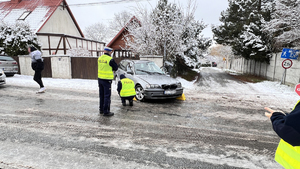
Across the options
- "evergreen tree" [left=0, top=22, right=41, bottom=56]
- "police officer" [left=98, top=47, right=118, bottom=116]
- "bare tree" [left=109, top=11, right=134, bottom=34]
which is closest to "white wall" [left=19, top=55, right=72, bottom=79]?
"evergreen tree" [left=0, top=22, right=41, bottom=56]

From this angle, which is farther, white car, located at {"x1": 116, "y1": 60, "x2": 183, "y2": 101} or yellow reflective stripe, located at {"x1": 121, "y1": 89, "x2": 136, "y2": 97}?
white car, located at {"x1": 116, "y1": 60, "x2": 183, "y2": 101}

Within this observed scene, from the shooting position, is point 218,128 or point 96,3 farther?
point 96,3

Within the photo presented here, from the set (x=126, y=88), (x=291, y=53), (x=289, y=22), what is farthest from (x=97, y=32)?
(x=126, y=88)

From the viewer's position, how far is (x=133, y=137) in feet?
11.8

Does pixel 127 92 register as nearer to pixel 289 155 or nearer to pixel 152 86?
pixel 152 86

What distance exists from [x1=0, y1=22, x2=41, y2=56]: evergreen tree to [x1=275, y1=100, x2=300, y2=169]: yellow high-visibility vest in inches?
633

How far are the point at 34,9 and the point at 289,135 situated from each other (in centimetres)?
2701

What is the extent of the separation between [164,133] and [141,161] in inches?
46.8

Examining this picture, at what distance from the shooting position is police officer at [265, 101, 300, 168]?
1.48m

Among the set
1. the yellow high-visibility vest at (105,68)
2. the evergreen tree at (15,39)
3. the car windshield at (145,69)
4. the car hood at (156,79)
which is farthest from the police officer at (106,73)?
the evergreen tree at (15,39)

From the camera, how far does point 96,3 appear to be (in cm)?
1755

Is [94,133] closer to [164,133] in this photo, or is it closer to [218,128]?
[164,133]

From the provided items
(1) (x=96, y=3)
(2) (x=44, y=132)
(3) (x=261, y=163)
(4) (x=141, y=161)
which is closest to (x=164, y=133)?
(4) (x=141, y=161)

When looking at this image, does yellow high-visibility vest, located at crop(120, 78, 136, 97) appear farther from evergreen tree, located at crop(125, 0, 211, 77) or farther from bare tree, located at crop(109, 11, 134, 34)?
bare tree, located at crop(109, 11, 134, 34)
